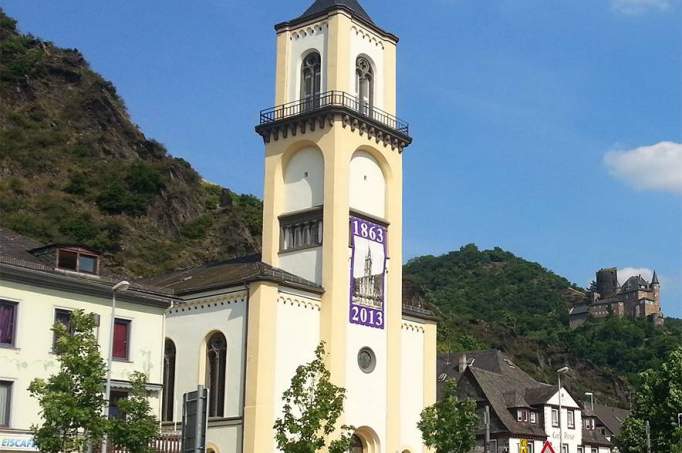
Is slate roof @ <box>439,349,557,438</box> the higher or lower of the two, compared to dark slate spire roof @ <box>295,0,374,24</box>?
lower

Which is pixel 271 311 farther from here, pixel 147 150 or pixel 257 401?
pixel 147 150

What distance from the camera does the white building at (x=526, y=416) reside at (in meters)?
79.0

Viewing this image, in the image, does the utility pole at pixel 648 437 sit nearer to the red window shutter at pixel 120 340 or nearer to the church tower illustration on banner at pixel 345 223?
the church tower illustration on banner at pixel 345 223

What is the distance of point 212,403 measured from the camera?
49625 millimetres

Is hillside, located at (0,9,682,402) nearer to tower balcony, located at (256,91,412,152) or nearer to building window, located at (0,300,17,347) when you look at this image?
tower balcony, located at (256,91,412,152)

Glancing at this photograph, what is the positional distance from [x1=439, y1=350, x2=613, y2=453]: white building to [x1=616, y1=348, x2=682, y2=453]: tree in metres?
9.72

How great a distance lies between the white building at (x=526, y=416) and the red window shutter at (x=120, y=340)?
38.0 meters

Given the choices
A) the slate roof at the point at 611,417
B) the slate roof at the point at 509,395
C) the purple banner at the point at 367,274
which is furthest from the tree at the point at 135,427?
the slate roof at the point at 611,417

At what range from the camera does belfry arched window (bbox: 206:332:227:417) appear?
162 feet

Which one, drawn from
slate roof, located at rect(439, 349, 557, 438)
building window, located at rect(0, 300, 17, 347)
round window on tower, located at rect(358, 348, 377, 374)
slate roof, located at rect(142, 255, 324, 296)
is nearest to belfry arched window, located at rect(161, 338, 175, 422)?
slate roof, located at rect(142, 255, 324, 296)

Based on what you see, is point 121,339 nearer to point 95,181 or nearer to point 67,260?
point 67,260

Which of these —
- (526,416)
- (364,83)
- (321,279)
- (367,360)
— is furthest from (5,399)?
(526,416)

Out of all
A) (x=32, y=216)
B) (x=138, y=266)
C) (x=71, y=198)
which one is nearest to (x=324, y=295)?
(x=138, y=266)

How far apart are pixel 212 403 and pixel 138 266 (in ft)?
155
